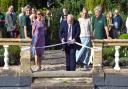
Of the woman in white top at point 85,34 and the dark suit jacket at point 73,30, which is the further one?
the woman in white top at point 85,34

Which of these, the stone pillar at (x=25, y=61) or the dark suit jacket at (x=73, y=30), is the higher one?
the dark suit jacket at (x=73, y=30)

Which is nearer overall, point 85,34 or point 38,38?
point 85,34

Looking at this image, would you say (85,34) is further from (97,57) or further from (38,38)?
(38,38)

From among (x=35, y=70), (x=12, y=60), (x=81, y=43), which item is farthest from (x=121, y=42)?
(x=12, y=60)

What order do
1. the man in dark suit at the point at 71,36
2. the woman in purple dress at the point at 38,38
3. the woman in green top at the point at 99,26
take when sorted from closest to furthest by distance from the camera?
1. the man in dark suit at the point at 71,36
2. the woman in green top at the point at 99,26
3. the woman in purple dress at the point at 38,38

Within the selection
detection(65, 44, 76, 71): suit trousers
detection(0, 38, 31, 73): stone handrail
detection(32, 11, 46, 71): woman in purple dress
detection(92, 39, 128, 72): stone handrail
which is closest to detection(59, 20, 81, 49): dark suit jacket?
detection(65, 44, 76, 71): suit trousers

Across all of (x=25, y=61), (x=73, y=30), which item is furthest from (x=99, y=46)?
(x=25, y=61)

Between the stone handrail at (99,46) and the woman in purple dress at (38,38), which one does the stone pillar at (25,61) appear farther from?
the stone handrail at (99,46)

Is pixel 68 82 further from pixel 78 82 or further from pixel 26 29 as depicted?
pixel 26 29

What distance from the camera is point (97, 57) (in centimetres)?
1488

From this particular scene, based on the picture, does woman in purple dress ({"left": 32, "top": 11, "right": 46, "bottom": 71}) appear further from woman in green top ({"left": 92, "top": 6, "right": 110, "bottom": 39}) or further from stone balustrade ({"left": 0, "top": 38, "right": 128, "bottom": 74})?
woman in green top ({"left": 92, "top": 6, "right": 110, "bottom": 39})

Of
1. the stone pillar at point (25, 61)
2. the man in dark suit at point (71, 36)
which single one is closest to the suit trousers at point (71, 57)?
the man in dark suit at point (71, 36)

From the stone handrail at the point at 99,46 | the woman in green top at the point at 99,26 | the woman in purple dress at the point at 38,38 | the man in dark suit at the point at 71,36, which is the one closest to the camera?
the stone handrail at the point at 99,46

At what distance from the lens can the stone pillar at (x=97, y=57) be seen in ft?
48.6
